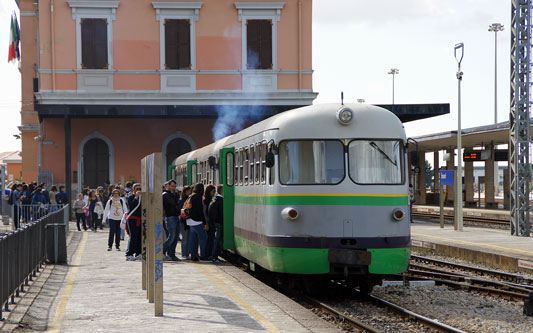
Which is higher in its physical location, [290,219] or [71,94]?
[71,94]

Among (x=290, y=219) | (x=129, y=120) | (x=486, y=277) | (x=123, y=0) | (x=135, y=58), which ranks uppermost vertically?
(x=123, y=0)

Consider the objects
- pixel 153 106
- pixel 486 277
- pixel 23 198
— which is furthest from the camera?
pixel 153 106

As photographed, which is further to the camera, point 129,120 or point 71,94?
point 129,120

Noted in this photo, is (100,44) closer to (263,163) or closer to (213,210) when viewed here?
(213,210)

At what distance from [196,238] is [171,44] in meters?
19.1

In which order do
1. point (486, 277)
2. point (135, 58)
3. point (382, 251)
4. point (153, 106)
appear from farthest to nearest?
1. point (135, 58)
2. point (153, 106)
3. point (486, 277)
4. point (382, 251)

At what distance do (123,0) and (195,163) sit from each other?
46.9ft

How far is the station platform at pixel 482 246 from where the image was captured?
17.0m

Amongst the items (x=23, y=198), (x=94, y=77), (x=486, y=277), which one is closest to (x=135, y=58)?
(x=94, y=77)

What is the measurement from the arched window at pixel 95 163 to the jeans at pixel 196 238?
1899 centimetres

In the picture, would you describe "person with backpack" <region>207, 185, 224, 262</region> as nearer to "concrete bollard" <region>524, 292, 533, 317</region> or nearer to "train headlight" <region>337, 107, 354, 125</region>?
"train headlight" <region>337, 107, 354, 125</region>

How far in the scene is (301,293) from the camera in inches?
509

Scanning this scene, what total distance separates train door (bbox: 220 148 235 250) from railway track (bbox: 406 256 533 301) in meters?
3.58

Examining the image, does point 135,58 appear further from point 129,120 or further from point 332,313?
point 332,313
